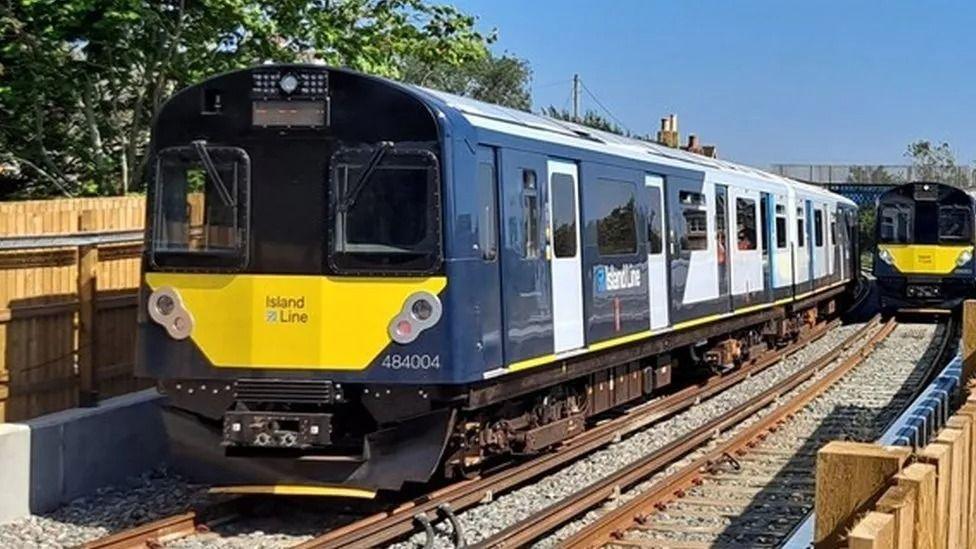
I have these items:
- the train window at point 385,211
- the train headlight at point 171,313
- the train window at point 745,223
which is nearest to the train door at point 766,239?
the train window at point 745,223

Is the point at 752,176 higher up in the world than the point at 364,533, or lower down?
higher up

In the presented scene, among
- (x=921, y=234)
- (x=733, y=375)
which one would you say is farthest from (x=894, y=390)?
(x=921, y=234)

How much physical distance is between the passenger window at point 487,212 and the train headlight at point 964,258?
68.7ft

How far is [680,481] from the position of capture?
9.85 m

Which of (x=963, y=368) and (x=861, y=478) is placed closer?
(x=861, y=478)

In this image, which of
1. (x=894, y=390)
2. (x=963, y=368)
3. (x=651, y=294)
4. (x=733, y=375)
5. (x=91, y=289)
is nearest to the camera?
(x=963, y=368)

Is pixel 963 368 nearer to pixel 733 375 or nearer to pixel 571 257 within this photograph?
pixel 571 257

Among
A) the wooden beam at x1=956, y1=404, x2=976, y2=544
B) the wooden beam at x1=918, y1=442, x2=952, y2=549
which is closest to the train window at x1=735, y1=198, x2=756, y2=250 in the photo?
the wooden beam at x1=956, y1=404, x2=976, y2=544

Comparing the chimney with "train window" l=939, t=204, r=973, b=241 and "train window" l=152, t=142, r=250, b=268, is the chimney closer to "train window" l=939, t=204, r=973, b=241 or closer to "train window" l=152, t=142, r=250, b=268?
"train window" l=939, t=204, r=973, b=241

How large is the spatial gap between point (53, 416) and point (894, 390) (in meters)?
11.0

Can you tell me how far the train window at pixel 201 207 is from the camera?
8.73 meters

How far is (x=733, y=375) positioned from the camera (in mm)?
17734

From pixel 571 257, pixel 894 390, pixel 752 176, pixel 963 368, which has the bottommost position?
pixel 894 390

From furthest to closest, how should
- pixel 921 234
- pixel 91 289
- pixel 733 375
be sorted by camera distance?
pixel 921 234 → pixel 733 375 → pixel 91 289
